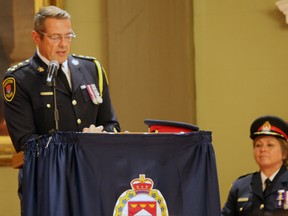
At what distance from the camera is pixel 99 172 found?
311cm

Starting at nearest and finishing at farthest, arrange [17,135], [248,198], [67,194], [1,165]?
[67,194] < [17,135] < [248,198] < [1,165]

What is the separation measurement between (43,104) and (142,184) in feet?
2.47

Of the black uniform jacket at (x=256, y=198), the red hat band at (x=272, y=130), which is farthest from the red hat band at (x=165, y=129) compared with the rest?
the red hat band at (x=272, y=130)

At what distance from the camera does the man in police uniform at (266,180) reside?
14.2 feet

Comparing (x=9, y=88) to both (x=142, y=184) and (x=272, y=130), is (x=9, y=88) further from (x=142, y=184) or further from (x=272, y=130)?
(x=272, y=130)

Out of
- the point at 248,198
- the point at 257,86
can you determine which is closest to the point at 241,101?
the point at 257,86

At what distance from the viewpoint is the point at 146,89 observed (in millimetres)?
5812

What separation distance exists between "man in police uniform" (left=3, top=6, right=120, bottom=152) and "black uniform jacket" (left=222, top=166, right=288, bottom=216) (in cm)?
100

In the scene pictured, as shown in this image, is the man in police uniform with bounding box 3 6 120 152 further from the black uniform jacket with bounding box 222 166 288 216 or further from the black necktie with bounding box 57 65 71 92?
the black uniform jacket with bounding box 222 166 288 216

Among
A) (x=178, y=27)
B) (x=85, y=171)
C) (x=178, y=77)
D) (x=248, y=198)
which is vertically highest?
(x=178, y=27)

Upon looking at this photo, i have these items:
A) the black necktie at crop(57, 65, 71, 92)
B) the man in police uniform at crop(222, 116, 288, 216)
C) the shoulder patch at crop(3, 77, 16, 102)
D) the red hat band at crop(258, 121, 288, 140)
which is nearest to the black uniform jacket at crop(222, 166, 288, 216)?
the man in police uniform at crop(222, 116, 288, 216)

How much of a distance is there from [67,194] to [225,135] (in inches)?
116

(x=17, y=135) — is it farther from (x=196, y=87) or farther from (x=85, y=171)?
(x=196, y=87)

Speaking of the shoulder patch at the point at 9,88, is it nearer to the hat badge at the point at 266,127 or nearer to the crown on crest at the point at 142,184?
the crown on crest at the point at 142,184
